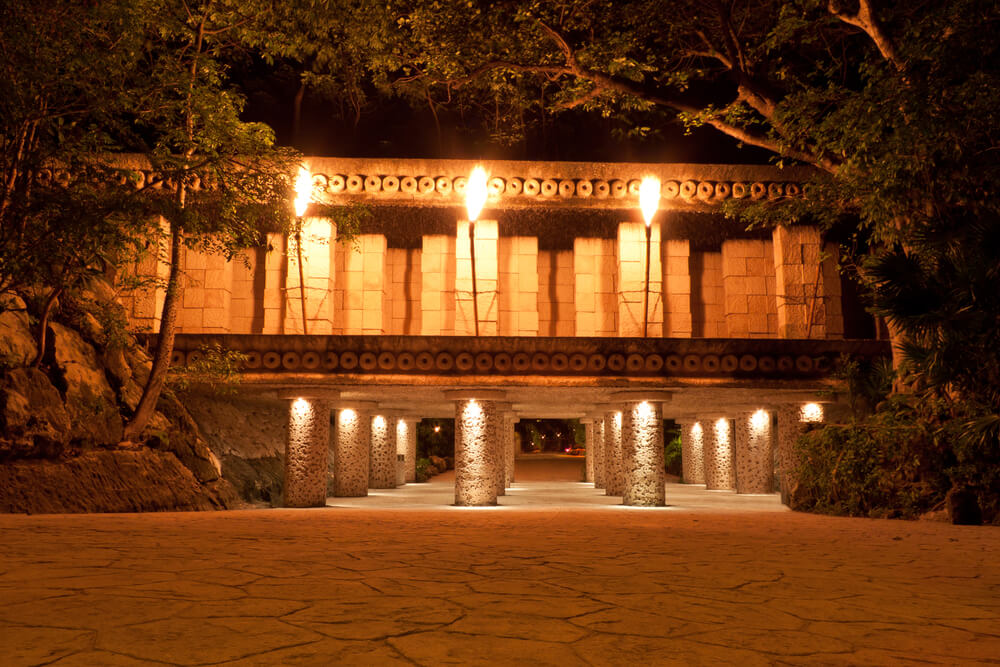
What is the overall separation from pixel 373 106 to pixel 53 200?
12942 mm

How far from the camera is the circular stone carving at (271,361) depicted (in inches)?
442

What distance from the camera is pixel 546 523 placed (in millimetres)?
8188

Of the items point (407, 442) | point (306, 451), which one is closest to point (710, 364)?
point (306, 451)

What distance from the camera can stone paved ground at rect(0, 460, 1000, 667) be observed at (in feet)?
8.50

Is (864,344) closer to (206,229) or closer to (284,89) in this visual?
(206,229)

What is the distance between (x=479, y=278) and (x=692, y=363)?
213 inches

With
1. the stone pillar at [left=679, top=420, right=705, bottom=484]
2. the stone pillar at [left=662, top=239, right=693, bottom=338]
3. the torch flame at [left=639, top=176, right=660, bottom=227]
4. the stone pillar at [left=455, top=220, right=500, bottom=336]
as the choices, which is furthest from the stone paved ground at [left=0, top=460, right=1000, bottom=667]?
the stone pillar at [left=679, top=420, right=705, bottom=484]

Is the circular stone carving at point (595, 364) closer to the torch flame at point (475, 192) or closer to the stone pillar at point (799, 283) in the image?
the torch flame at point (475, 192)

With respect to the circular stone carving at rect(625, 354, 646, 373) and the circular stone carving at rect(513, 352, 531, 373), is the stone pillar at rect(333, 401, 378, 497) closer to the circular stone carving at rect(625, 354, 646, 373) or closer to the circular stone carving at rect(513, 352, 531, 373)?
the circular stone carving at rect(513, 352, 531, 373)

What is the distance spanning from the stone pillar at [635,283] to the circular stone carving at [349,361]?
6521mm

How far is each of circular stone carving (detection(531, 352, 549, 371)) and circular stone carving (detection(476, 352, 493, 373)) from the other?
2.25ft

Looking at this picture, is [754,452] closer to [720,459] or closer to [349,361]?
[720,459]

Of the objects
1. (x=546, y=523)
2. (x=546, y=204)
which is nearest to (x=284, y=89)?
(x=546, y=204)

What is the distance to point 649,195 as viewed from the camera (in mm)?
13984
